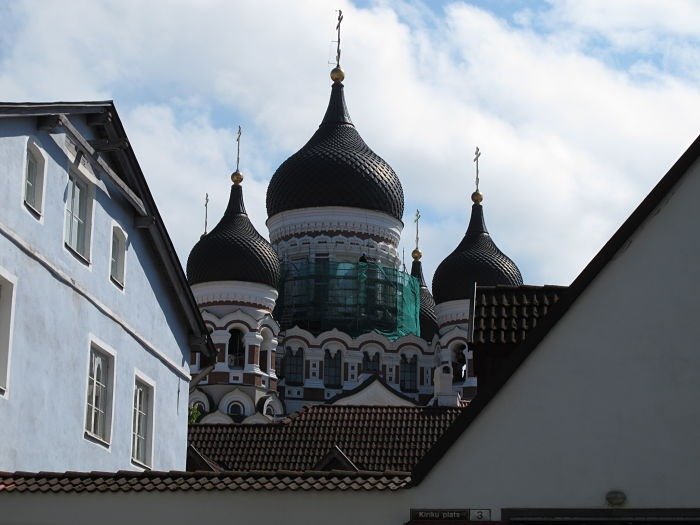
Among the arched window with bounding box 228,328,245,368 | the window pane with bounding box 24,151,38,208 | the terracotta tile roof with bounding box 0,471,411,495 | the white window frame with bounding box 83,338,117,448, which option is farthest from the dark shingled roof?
the arched window with bounding box 228,328,245,368

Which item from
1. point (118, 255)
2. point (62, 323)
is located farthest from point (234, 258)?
point (62, 323)

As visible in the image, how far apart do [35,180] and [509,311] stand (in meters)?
5.01

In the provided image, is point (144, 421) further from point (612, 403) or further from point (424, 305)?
point (424, 305)

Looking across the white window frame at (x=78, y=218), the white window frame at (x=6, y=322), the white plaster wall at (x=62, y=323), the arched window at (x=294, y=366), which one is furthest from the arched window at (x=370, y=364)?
the white window frame at (x=6, y=322)

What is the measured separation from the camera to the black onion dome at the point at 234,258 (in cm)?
5312

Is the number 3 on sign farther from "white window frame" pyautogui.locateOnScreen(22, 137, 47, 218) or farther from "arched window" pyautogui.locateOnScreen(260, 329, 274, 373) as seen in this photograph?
"arched window" pyautogui.locateOnScreen(260, 329, 274, 373)

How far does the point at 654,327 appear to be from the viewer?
11555 mm

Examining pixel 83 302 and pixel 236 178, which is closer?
pixel 83 302

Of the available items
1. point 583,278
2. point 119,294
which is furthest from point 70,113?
point 583,278

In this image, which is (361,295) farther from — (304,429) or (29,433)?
(29,433)

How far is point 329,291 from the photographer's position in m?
57.2

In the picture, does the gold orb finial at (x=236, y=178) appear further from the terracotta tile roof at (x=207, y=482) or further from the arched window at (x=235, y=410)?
the terracotta tile roof at (x=207, y=482)

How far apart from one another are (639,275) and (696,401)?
1080 mm

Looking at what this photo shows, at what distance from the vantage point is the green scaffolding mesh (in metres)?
57.1
